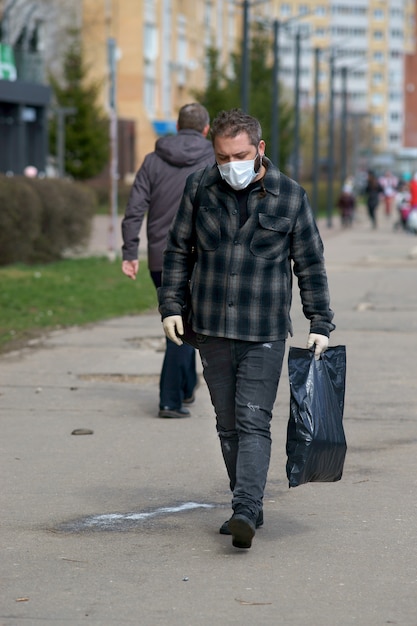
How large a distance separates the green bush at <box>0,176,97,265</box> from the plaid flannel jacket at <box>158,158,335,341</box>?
53.7 ft

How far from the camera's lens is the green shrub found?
889 inches

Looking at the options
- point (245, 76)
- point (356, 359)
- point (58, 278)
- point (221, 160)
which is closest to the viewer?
point (221, 160)

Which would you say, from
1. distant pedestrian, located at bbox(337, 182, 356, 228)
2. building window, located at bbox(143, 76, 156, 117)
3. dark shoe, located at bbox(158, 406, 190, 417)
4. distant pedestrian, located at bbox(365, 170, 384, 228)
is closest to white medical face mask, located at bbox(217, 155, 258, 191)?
dark shoe, located at bbox(158, 406, 190, 417)

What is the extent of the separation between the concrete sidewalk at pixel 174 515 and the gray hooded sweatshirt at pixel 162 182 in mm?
1147

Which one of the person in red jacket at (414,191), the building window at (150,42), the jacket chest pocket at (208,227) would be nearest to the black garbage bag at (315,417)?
the jacket chest pocket at (208,227)

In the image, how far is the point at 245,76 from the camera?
A: 3706 cm

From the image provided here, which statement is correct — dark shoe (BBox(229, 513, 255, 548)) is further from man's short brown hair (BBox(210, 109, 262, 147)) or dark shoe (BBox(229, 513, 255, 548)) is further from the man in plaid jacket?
man's short brown hair (BBox(210, 109, 262, 147))

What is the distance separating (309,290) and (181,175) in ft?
11.1

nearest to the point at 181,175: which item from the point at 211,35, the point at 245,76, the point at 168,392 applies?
the point at 168,392

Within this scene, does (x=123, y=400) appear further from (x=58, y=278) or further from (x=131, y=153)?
(x=131, y=153)

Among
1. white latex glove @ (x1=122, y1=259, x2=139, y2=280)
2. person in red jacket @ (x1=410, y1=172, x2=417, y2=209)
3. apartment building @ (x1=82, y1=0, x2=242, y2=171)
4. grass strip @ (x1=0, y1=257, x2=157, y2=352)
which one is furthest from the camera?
apartment building @ (x1=82, y1=0, x2=242, y2=171)

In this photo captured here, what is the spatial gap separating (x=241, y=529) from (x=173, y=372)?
3.67m

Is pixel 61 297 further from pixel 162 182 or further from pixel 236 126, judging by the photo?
pixel 236 126

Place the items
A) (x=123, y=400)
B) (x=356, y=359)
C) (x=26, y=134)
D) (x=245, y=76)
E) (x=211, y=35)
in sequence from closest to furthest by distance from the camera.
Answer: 1. (x=123, y=400)
2. (x=356, y=359)
3. (x=245, y=76)
4. (x=26, y=134)
5. (x=211, y=35)
